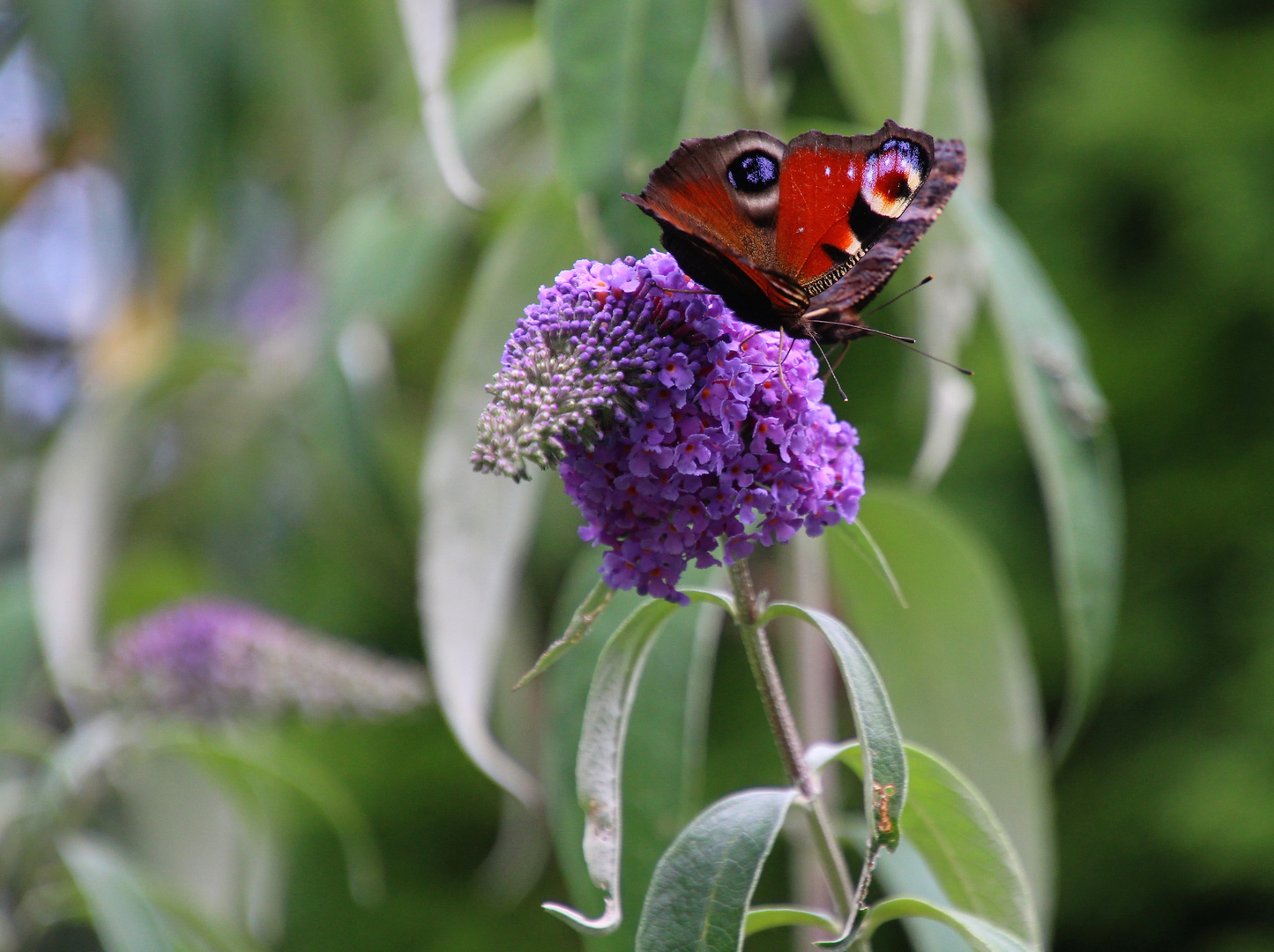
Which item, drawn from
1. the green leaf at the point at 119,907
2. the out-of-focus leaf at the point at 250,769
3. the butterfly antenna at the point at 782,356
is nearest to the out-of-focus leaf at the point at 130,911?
the green leaf at the point at 119,907

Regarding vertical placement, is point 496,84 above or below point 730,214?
above

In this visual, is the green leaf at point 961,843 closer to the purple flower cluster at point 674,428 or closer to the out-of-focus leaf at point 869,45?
the purple flower cluster at point 674,428

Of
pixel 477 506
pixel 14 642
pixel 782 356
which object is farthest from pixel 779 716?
pixel 14 642

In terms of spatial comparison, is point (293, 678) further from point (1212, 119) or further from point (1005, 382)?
point (1212, 119)

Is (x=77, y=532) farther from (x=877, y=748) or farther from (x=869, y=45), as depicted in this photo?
(x=877, y=748)

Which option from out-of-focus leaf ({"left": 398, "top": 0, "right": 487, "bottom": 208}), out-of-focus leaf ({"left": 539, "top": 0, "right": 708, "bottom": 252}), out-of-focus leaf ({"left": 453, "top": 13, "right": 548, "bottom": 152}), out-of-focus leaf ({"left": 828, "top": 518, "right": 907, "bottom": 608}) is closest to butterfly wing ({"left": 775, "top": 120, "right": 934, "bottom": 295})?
out-of-focus leaf ({"left": 828, "top": 518, "right": 907, "bottom": 608})

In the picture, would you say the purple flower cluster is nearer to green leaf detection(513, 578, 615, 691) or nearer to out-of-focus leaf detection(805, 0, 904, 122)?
green leaf detection(513, 578, 615, 691)
